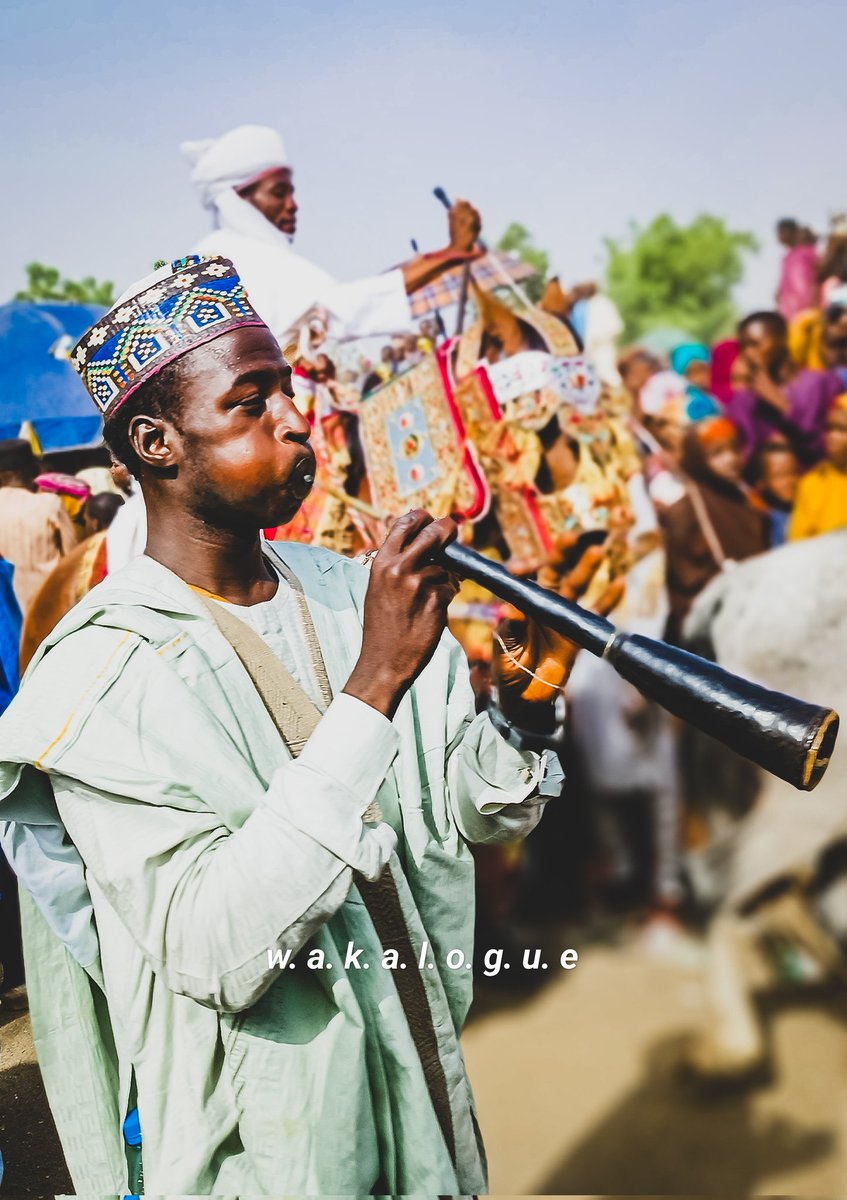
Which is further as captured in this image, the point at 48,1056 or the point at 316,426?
the point at 316,426

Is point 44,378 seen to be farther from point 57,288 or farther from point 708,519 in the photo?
point 708,519

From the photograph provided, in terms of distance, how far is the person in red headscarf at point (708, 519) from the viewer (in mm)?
4508

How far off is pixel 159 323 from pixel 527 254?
3461mm

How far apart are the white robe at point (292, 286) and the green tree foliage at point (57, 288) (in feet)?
3.52

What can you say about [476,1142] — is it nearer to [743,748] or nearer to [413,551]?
[743,748]

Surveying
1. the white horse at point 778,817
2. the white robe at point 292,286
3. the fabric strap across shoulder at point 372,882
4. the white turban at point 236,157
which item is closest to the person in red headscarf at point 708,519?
the white horse at point 778,817

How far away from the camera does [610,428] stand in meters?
4.62

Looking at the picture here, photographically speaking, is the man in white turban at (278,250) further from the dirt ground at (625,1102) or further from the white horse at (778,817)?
the dirt ground at (625,1102)

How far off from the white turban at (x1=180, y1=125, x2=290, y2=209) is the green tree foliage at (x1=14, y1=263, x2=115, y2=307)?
3.28 feet

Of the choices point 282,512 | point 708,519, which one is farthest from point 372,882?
point 708,519

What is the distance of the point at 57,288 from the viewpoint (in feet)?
20.1

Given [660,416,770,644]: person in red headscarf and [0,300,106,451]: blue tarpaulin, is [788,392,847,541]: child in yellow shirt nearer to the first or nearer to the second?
[660,416,770,644]: person in red headscarf

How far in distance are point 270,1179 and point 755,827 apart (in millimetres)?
3633

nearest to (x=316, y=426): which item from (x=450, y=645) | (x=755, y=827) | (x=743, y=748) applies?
(x=755, y=827)
